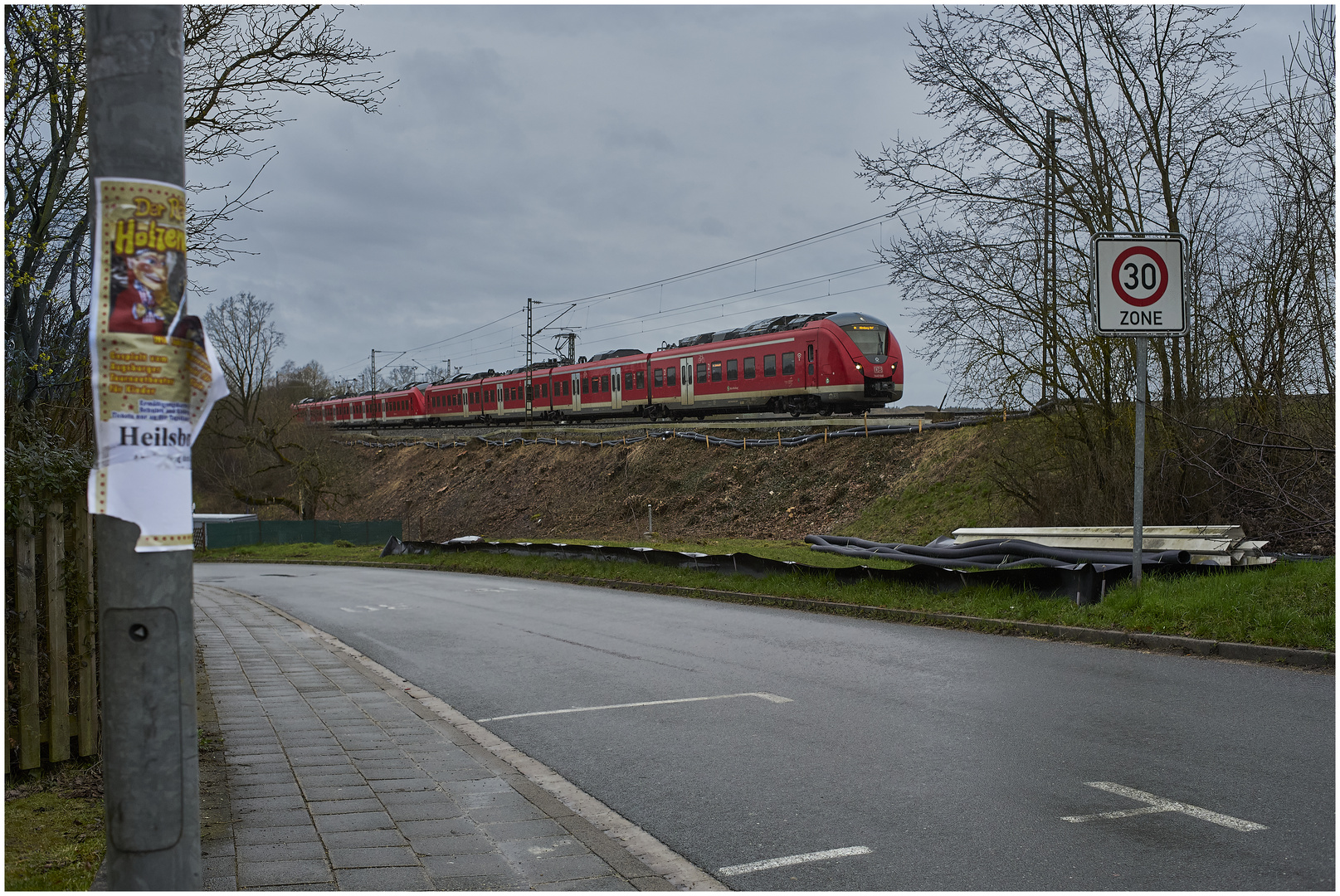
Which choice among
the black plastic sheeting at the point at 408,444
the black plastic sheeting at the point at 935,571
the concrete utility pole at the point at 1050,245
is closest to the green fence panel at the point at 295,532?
the black plastic sheeting at the point at 408,444

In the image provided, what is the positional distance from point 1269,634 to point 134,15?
10.1m

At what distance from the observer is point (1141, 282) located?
11.5 meters

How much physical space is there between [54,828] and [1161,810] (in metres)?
5.60

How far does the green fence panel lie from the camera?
155 feet

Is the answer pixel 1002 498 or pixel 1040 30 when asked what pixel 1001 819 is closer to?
pixel 1040 30

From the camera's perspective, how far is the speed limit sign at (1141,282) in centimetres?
1146

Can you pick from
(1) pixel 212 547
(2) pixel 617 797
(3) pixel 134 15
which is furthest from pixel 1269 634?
(1) pixel 212 547

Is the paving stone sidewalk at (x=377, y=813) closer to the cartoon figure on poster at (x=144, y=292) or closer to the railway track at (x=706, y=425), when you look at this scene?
the cartoon figure on poster at (x=144, y=292)

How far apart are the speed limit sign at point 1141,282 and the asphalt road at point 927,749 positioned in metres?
3.91

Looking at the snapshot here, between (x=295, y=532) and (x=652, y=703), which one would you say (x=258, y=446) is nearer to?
(x=295, y=532)

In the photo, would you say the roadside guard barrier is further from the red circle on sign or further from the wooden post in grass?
the wooden post in grass

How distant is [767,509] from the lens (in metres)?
30.0

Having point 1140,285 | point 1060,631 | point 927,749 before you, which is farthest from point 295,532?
point 927,749

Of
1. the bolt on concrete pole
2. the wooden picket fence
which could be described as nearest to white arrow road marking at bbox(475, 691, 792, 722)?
the wooden picket fence
